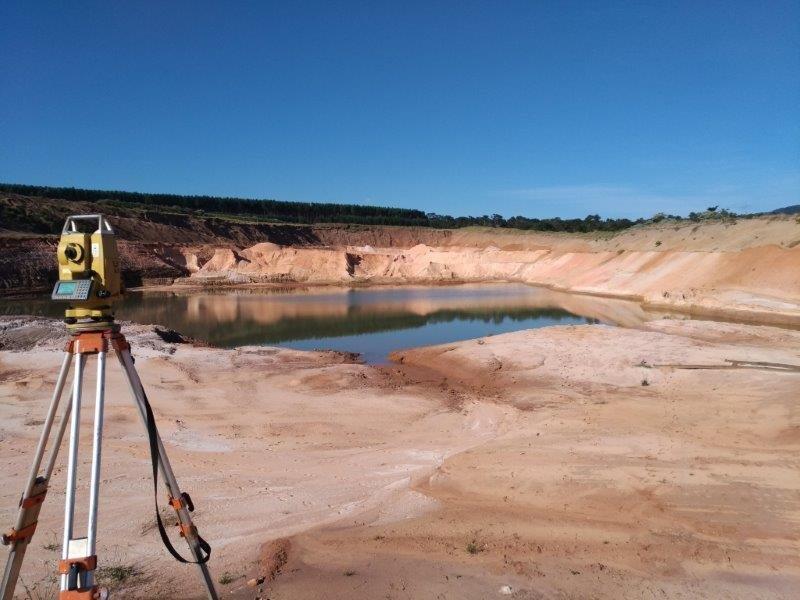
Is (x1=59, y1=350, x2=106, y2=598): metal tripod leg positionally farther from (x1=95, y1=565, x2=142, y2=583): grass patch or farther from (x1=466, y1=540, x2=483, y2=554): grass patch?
(x1=466, y1=540, x2=483, y2=554): grass patch

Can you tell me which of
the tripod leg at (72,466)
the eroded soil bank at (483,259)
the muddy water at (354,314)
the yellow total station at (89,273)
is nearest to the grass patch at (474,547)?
the tripod leg at (72,466)

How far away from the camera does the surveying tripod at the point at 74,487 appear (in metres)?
2.76

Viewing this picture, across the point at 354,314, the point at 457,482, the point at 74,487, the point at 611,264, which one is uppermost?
the point at 611,264

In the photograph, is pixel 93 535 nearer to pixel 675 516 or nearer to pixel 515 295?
pixel 675 516

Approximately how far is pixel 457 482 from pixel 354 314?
85.1 feet

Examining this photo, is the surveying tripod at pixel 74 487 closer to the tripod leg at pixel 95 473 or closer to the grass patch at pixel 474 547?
the tripod leg at pixel 95 473

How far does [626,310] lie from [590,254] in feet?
74.1

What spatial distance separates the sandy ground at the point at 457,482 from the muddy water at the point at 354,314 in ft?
27.3

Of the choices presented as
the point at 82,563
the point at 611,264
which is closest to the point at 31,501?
the point at 82,563

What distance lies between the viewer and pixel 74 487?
110 inches

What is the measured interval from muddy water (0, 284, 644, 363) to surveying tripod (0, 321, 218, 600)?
1555 cm

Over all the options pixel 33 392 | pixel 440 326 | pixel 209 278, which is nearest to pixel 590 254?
pixel 440 326

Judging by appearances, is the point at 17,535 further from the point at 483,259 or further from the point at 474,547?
the point at 483,259

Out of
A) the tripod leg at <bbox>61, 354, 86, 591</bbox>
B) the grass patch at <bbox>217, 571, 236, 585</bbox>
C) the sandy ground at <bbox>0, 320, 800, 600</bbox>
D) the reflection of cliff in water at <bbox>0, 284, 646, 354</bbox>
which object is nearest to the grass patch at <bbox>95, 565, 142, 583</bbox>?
the sandy ground at <bbox>0, 320, 800, 600</bbox>
